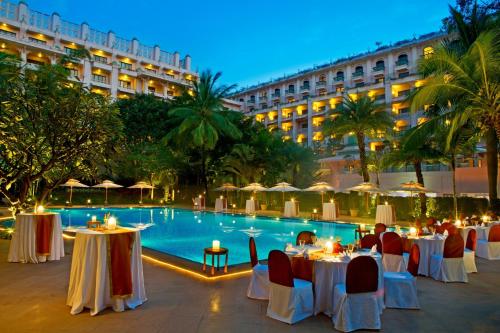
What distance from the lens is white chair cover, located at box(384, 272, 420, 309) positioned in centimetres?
523

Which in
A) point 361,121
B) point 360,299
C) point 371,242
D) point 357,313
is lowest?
point 357,313

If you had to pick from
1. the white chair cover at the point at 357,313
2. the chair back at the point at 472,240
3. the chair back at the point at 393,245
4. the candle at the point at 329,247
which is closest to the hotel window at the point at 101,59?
the chair back at the point at 393,245

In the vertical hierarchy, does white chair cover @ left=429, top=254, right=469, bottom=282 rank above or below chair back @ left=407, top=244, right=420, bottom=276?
below

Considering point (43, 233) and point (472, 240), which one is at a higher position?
point (43, 233)

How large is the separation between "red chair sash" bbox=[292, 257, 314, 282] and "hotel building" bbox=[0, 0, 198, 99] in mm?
37262

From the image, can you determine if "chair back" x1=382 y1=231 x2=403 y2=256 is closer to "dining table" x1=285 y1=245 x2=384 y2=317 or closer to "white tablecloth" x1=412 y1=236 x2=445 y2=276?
"white tablecloth" x1=412 y1=236 x2=445 y2=276

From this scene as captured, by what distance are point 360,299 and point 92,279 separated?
3.58m

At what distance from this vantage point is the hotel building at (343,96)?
34.8 m

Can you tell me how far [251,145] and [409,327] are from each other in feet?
83.5

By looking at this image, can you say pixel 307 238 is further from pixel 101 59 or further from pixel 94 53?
pixel 94 53

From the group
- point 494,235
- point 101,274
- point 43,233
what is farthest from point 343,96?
point 101,274

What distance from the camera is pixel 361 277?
451 cm

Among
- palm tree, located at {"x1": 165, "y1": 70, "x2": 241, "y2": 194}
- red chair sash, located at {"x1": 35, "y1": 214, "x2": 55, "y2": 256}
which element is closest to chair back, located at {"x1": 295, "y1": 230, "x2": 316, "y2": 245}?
red chair sash, located at {"x1": 35, "y1": 214, "x2": 55, "y2": 256}

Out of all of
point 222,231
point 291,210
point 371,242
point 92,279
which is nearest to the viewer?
point 92,279
